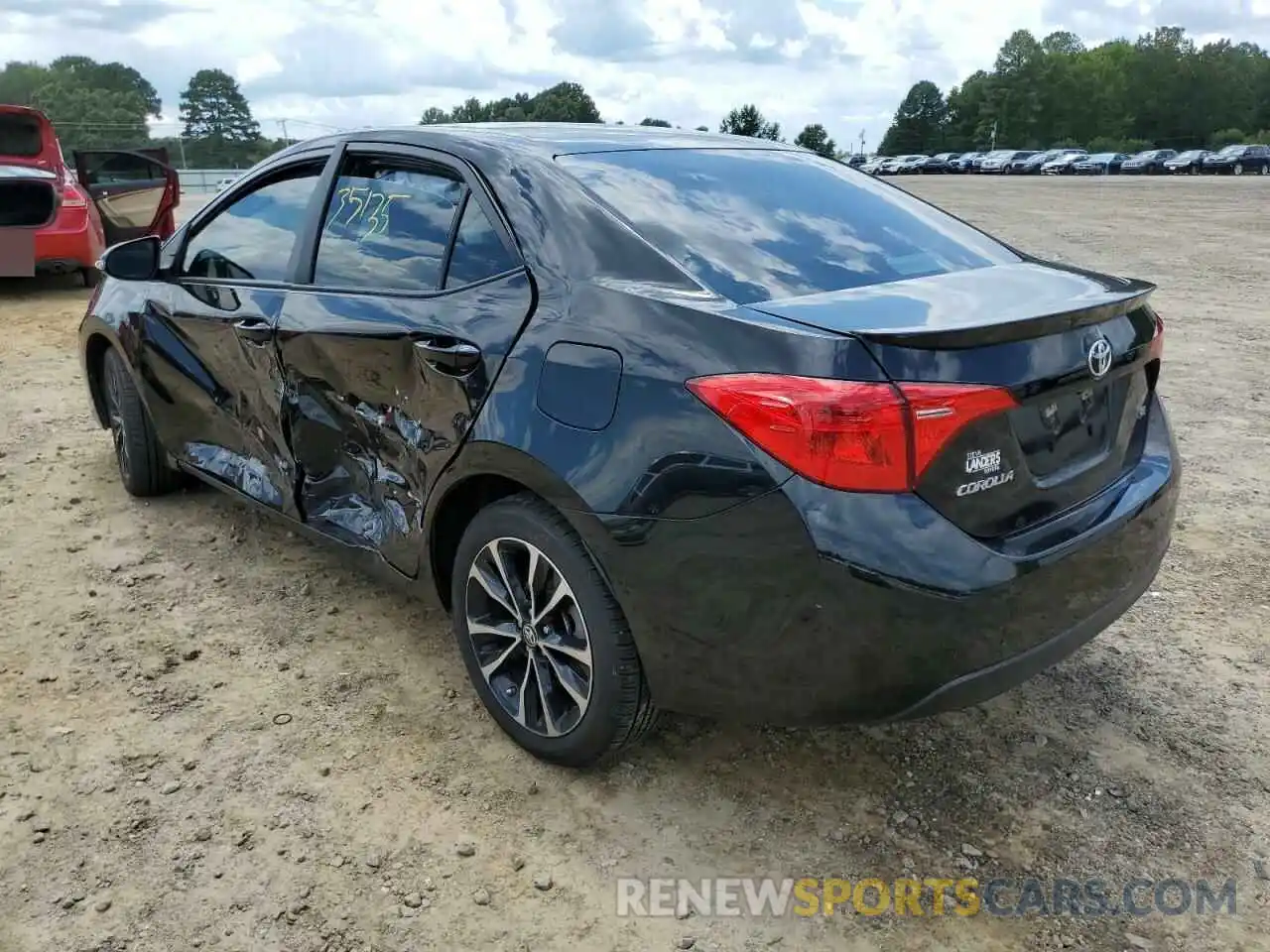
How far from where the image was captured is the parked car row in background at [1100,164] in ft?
158

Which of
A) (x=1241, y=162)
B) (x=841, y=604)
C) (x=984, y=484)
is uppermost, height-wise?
(x=1241, y=162)

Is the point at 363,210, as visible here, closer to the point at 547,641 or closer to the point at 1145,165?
the point at 547,641

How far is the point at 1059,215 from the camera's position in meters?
20.5

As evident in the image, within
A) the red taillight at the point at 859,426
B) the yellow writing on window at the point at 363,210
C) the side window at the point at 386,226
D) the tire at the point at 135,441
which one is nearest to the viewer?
the red taillight at the point at 859,426

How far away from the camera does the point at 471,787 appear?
2721 mm

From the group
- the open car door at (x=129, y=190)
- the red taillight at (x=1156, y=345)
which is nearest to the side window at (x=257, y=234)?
the red taillight at (x=1156, y=345)

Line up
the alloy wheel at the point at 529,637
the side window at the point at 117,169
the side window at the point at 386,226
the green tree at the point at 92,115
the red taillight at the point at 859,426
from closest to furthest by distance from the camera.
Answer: the red taillight at the point at 859,426, the alloy wheel at the point at 529,637, the side window at the point at 386,226, the side window at the point at 117,169, the green tree at the point at 92,115

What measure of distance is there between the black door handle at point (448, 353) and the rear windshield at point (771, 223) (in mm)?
521

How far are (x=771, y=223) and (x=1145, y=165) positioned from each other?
59079 mm

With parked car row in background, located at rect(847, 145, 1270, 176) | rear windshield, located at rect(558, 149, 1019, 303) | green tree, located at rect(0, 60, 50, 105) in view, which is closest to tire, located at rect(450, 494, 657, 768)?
rear windshield, located at rect(558, 149, 1019, 303)

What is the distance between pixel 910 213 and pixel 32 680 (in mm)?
3070

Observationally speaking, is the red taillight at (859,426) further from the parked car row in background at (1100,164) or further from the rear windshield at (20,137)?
the parked car row in background at (1100,164)

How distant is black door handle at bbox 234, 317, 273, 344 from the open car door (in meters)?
8.18

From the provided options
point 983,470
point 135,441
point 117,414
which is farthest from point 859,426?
Answer: point 117,414
